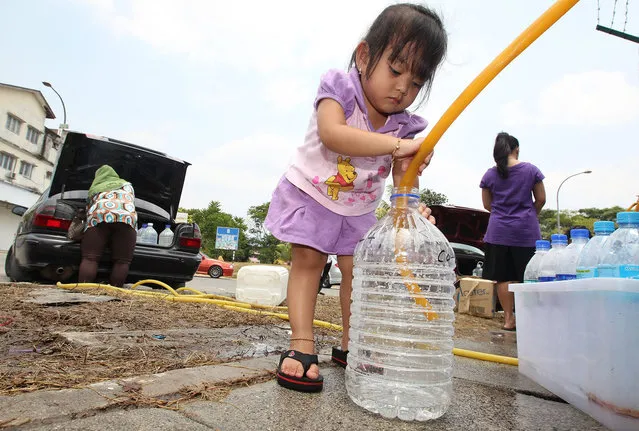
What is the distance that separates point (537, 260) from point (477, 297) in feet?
8.99

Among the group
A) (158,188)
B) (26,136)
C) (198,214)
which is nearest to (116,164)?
(158,188)

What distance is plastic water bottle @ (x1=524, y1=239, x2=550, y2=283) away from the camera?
3.18 metres

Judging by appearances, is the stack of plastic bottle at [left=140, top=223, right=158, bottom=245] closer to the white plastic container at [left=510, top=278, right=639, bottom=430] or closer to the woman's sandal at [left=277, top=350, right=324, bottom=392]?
the woman's sandal at [left=277, top=350, right=324, bottom=392]

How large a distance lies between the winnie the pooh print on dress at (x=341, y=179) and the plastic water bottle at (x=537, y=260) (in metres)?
1.96

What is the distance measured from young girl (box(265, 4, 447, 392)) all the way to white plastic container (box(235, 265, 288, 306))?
2795mm

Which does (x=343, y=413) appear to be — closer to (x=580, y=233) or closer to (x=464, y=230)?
(x=580, y=233)

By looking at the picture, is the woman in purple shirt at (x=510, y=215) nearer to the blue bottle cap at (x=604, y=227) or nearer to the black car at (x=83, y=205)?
the blue bottle cap at (x=604, y=227)

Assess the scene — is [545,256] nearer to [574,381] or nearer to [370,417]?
[574,381]

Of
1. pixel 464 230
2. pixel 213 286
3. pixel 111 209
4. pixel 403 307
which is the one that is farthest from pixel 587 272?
pixel 213 286

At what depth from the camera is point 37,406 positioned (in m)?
1.06

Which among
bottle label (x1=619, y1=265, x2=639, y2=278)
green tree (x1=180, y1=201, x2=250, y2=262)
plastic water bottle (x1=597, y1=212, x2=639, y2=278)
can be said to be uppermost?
green tree (x1=180, y1=201, x2=250, y2=262)

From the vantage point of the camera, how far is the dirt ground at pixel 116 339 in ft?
4.70

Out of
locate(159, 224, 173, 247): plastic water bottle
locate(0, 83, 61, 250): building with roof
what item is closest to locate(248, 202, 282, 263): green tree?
locate(0, 83, 61, 250): building with roof

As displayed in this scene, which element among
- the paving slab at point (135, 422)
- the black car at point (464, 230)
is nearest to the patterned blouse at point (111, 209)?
the paving slab at point (135, 422)
